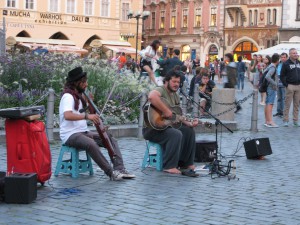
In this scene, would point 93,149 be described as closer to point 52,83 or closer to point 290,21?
point 52,83

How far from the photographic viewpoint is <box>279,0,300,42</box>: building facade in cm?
5162

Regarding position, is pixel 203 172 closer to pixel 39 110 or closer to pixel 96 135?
pixel 96 135

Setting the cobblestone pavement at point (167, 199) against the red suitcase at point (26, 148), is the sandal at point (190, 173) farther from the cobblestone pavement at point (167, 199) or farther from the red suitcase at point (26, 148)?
the red suitcase at point (26, 148)

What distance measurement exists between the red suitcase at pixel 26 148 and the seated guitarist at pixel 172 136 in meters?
2.14

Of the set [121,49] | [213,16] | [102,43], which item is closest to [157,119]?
[121,49]

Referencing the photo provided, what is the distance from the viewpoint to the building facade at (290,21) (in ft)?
169

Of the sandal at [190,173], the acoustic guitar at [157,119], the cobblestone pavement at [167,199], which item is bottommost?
the cobblestone pavement at [167,199]

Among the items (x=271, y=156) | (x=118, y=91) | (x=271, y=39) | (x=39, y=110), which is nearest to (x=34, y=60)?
(x=118, y=91)

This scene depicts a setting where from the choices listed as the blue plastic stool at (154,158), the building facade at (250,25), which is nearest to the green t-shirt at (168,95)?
the blue plastic stool at (154,158)

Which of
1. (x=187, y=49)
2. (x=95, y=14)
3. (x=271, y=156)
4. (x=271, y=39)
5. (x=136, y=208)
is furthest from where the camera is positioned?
(x=187, y=49)

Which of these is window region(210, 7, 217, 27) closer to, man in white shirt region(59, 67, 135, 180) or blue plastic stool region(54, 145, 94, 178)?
blue plastic stool region(54, 145, 94, 178)

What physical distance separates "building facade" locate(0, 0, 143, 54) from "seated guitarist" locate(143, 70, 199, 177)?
41.6 meters

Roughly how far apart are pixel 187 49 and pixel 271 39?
1117 centimetres

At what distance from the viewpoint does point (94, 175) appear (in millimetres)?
9914
